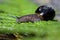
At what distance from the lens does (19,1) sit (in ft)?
7.11

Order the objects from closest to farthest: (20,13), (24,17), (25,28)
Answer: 1. (25,28)
2. (24,17)
3. (20,13)

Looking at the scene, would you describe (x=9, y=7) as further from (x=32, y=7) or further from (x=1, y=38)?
(x=1, y=38)

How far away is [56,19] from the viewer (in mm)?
1812

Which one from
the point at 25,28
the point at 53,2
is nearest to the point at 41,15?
the point at 25,28

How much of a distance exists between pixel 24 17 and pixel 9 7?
0.30 m

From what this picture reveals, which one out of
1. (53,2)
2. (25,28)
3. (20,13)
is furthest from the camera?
(53,2)

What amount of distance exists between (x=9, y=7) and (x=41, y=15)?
347 millimetres

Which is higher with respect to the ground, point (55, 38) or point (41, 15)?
point (41, 15)

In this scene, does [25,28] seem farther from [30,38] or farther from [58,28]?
[58,28]

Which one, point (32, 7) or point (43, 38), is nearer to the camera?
point (43, 38)

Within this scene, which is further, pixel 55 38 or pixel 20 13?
pixel 20 13

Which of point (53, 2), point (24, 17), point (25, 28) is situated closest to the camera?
point (25, 28)

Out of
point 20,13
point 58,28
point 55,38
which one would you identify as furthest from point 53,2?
point 55,38

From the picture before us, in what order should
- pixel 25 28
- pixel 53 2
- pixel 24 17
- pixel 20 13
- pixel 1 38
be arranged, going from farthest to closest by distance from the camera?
pixel 53 2 < pixel 20 13 < pixel 24 17 < pixel 25 28 < pixel 1 38
